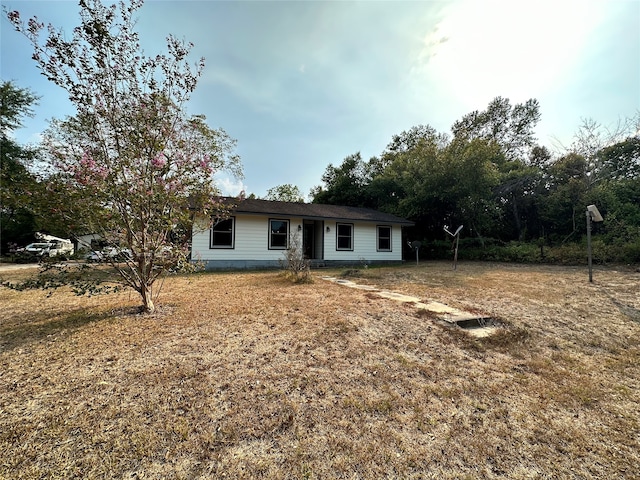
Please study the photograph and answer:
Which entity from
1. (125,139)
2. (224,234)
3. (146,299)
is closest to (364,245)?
(224,234)

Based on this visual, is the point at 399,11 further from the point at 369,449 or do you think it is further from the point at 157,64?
the point at 369,449

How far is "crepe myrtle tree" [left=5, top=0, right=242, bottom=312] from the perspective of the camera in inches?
131

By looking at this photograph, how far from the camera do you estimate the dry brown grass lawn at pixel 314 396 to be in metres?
1.49

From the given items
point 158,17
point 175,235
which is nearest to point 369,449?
point 175,235

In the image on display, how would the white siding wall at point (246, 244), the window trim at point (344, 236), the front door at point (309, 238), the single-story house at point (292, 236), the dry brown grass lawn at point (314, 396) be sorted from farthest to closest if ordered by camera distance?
the front door at point (309, 238) → the window trim at point (344, 236) → the single-story house at point (292, 236) → the white siding wall at point (246, 244) → the dry brown grass lawn at point (314, 396)

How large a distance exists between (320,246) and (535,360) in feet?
32.8

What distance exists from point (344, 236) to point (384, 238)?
2.29 m

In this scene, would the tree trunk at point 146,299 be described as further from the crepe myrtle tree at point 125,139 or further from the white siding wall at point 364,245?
the white siding wall at point 364,245

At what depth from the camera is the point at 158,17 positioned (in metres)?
5.20

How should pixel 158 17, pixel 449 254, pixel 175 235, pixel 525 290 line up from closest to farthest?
pixel 175 235, pixel 158 17, pixel 525 290, pixel 449 254

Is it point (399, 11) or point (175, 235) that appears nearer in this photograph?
point (175, 235)

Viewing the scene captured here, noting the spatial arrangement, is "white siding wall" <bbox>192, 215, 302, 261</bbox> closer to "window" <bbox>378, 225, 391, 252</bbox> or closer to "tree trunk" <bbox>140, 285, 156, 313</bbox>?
"window" <bbox>378, 225, 391, 252</bbox>

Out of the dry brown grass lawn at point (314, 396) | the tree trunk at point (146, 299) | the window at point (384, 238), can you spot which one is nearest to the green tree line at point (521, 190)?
the window at point (384, 238)

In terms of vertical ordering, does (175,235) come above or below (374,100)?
below
